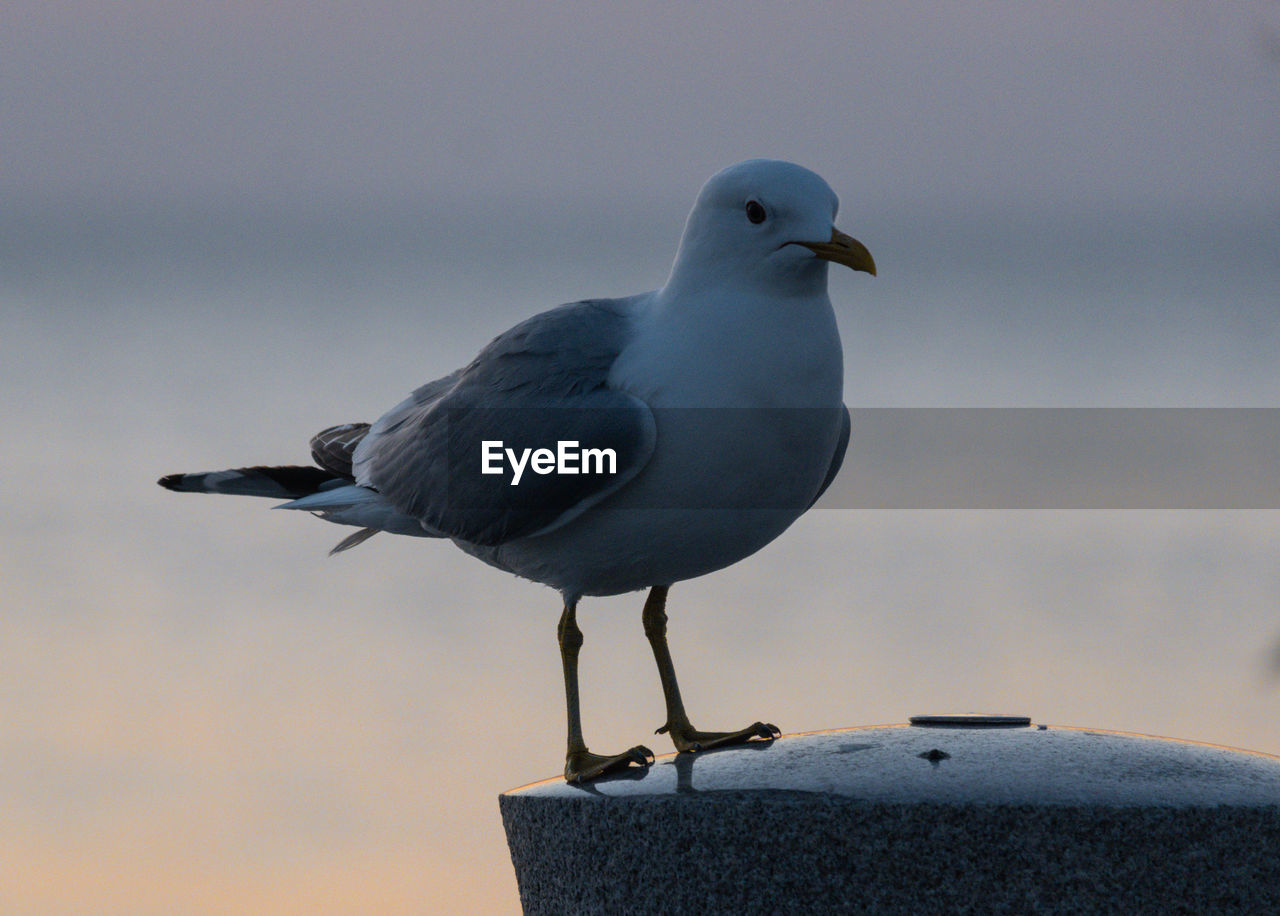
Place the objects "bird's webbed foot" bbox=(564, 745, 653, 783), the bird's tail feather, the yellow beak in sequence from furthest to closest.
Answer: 1. the bird's tail feather
2. "bird's webbed foot" bbox=(564, 745, 653, 783)
3. the yellow beak

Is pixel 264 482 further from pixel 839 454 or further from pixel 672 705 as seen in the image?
pixel 839 454

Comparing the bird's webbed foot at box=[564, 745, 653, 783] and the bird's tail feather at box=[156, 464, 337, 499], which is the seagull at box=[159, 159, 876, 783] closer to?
the bird's webbed foot at box=[564, 745, 653, 783]

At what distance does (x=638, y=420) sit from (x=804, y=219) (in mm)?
1308

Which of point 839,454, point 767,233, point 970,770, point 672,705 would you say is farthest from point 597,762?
point 767,233

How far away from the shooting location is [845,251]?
25.8 ft

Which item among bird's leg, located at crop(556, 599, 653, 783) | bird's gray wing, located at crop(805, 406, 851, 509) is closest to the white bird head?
bird's gray wing, located at crop(805, 406, 851, 509)

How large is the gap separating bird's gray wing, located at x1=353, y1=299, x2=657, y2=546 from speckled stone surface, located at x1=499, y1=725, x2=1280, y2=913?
1.65 m

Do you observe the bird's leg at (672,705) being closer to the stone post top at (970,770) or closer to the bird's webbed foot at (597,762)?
the stone post top at (970,770)

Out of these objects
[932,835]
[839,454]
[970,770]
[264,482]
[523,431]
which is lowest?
[932,835]

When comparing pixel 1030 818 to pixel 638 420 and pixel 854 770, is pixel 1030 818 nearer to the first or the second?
pixel 854 770

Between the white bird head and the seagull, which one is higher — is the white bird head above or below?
above

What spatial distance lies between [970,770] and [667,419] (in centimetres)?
246

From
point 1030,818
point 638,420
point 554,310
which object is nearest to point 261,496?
point 554,310

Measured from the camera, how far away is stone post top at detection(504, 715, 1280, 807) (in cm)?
812
